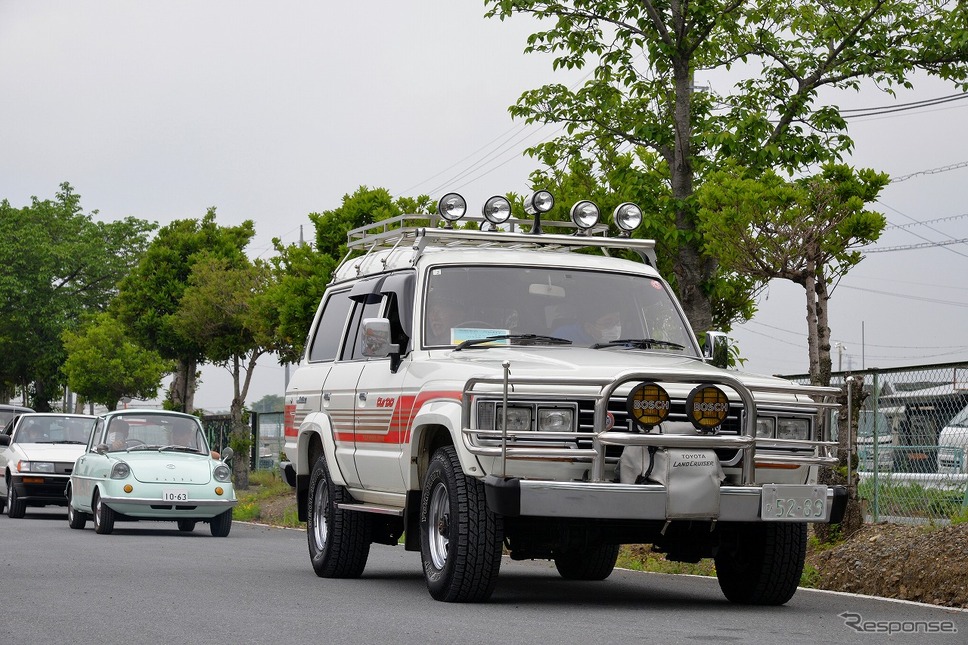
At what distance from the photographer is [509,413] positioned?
358 inches

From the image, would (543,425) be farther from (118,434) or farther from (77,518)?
(77,518)

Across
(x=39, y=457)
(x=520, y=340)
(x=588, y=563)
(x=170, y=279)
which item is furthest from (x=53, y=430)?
(x=170, y=279)

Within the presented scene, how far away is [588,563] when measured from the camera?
40.8 feet

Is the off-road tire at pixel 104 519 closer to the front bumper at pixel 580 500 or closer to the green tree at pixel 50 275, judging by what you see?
the front bumper at pixel 580 500

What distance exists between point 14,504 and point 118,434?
14.0 feet

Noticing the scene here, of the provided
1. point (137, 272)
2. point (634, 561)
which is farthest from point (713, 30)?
point (137, 272)

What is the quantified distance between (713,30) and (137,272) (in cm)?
2969

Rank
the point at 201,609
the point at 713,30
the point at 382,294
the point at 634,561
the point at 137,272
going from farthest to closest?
the point at 137,272, the point at 713,30, the point at 634,561, the point at 382,294, the point at 201,609

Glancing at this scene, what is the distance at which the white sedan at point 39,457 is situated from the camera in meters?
23.1

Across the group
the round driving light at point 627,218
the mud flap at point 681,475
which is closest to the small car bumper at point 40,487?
the round driving light at point 627,218

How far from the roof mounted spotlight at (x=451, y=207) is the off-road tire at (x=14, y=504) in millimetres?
13906

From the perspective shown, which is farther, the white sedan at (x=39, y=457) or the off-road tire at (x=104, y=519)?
the white sedan at (x=39, y=457)

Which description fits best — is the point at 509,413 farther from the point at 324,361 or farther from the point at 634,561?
the point at 634,561

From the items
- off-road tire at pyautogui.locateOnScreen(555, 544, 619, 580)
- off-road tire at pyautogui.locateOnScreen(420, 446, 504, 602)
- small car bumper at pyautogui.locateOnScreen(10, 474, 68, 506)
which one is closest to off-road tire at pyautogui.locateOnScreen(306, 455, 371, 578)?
off-road tire at pyautogui.locateOnScreen(555, 544, 619, 580)
